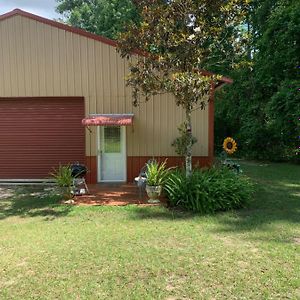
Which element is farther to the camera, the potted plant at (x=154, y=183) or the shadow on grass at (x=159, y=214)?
the potted plant at (x=154, y=183)

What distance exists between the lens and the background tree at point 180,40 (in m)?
7.78

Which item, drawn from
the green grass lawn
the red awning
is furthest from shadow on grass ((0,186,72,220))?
the red awning

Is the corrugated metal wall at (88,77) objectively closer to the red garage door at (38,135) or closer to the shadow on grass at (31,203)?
the red garage door at (38,135)

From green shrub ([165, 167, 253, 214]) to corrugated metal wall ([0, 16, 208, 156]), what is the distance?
7.81ft

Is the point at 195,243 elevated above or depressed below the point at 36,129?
below

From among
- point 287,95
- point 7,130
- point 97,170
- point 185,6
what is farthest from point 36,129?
point 287,95

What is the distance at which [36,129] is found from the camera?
37.4 feet

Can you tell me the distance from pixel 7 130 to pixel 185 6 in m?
6.72

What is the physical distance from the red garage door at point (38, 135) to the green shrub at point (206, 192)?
423 cm

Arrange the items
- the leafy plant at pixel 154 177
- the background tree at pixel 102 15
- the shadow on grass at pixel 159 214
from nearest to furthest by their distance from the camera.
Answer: the shadow on grass at pixel 159 214
the leafy plant at pixel 154 177
the background tree at pixel 102 15

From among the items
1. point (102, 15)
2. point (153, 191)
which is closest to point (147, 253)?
point (153, 191)

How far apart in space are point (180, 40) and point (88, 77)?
3.65m

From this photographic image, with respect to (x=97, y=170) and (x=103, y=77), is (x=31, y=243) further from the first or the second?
(x=103, y=77)

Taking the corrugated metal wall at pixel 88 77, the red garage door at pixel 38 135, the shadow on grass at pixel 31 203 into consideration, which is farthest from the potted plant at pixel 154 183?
the red garage door at pixel 38 135
